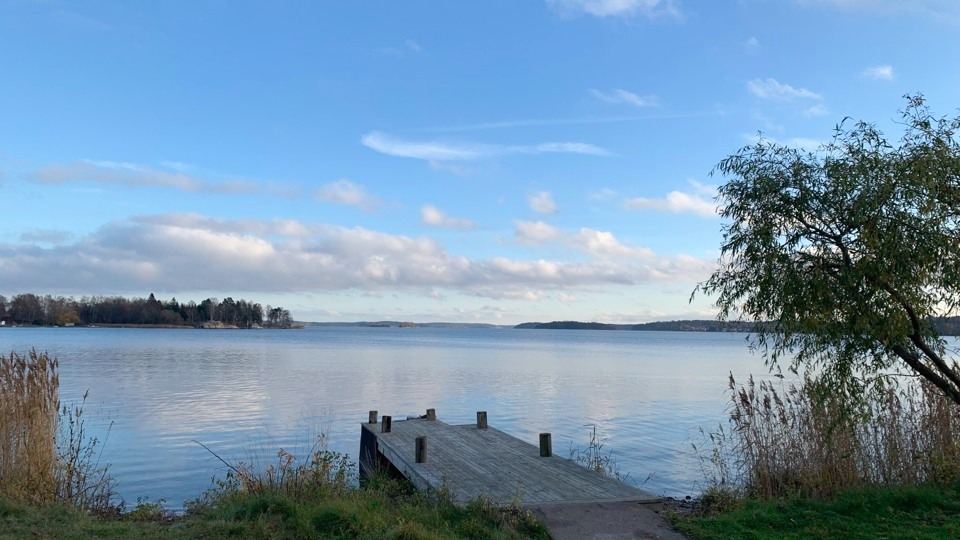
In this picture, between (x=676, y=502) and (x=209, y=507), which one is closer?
(x=209, y=507)

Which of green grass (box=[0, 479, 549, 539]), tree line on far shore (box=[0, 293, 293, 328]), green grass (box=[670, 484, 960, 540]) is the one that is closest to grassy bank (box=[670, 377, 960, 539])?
green grass (box=[670, 484, 960, 540])

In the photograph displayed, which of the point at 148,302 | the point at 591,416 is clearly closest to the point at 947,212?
the point at 591,416

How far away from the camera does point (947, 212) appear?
679 cm

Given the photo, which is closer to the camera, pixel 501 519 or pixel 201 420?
pixel 501 519

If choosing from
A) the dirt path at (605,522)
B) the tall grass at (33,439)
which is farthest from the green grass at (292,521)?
the tall grass at (33,439)

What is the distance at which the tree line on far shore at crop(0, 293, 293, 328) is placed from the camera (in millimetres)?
135625

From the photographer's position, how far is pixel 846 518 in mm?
7355

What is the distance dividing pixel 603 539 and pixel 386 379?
95.0 feet

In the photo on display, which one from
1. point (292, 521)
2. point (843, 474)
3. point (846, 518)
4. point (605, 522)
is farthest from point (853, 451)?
point (292, 521)

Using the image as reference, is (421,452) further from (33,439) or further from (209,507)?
(33,439)

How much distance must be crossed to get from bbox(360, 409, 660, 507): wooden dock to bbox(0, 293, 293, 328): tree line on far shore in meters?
146

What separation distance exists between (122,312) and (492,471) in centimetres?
16322

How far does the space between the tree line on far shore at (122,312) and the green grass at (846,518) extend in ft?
500

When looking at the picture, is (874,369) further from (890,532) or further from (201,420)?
(201,420)
